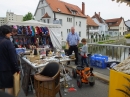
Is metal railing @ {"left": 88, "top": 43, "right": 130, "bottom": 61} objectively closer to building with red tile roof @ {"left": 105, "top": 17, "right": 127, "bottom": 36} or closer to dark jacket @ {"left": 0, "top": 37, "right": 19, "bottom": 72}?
dark jacket @ {"left": 0, "top": 37, "right": 19, "bottom": 72}

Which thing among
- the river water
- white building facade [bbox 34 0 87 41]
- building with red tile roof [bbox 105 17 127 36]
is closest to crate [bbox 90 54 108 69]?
the river water

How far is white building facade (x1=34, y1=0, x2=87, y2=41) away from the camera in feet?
85.7

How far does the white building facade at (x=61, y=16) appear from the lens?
26109 millimetres

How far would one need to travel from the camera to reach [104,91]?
3818mm

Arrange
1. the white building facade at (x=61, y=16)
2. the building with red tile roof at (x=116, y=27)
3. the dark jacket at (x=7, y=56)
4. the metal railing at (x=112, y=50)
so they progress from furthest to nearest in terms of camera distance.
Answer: the building with red tile roof at (x=116, y=27) → the white building facade at (x=61, y=16) → the metal railing at (x=112, y=50) → the dark jacket at (x=7, y=56)

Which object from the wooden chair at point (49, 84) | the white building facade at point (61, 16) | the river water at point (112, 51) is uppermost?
the white building facade at point (61, 16)

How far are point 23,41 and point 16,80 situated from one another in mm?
5142

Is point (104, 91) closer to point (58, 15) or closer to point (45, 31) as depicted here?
point (45, 31)

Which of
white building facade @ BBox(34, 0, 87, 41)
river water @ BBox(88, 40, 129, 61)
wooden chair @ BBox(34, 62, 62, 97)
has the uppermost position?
white building facade @ BBox(34, 0, 87, 41)

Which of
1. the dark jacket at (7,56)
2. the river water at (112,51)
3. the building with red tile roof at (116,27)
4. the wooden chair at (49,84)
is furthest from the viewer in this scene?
the building with red tile roof at (116,27)

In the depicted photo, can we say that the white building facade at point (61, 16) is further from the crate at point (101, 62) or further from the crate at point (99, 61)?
the crate at point (101, 62)

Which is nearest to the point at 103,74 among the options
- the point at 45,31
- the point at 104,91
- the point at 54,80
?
the point at 104,91

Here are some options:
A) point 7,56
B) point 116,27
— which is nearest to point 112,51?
point 7,56

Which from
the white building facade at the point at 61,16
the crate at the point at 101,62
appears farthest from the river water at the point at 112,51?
the white building facade at the point at 61,16
